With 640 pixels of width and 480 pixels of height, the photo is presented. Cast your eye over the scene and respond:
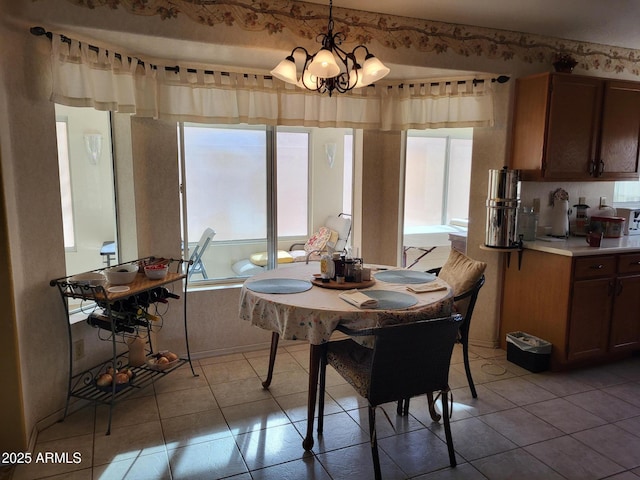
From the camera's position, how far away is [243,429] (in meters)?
2.48

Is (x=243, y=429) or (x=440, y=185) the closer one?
(x=243, y=429)

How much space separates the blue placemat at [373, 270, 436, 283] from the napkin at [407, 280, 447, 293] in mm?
86

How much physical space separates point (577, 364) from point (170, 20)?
3594 millimetres

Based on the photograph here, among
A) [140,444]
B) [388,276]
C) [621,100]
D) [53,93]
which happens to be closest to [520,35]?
[621,100]

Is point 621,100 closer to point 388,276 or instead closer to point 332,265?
point 388,276

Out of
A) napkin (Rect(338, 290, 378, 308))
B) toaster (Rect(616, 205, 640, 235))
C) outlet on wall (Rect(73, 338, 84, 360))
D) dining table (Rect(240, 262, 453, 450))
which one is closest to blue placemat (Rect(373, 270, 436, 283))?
dining table (Rect(240, 262, 453, 450))

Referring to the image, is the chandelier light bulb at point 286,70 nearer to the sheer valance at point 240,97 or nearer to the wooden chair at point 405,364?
the sheer valance at point 240,97

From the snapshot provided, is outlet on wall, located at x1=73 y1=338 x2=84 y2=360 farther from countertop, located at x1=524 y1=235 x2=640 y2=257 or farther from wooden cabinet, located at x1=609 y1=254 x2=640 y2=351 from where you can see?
wooden cabinet, located at x1=609 y1=254 x2=640 y2=351

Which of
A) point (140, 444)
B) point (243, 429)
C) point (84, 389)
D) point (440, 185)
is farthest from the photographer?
point (440, 185)

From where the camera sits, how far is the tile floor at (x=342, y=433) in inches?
84.4

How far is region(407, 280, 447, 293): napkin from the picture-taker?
2484 millimetres

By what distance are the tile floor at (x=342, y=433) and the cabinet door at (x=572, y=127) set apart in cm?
152

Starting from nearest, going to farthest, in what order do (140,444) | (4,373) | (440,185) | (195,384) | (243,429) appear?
(4,373)
(140,444)
(243,429)
(195,384)
(440,185)

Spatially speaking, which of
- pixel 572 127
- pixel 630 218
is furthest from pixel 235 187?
pixel 630 218
